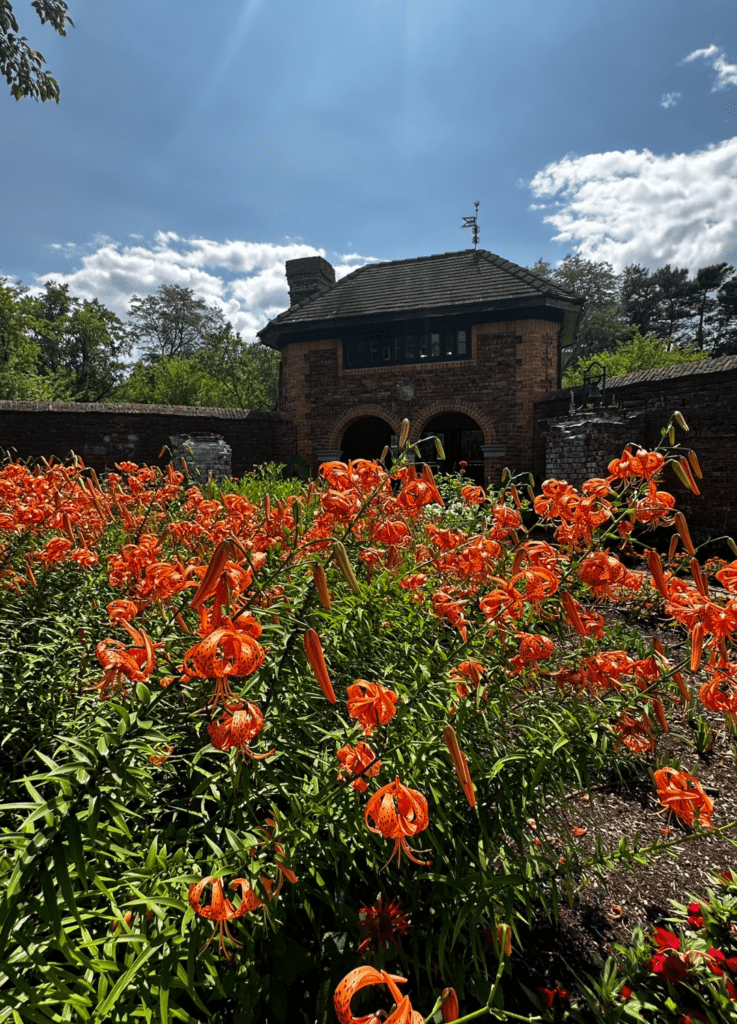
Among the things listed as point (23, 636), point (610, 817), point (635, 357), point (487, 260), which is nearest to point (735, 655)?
point (610, 817)

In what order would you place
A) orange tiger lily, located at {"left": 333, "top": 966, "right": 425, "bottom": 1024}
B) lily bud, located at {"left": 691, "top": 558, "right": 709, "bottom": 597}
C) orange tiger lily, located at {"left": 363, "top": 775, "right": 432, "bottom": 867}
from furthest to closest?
1. lily bud, located at {"left": 691, "top": 558, "right": 709, "bottom": 597}
2. orange tiger lily, located at {"left": 363, "top": 775, "right": 432, "bottom": 867}
3. orange tiger lily, located at {"left": 333, "top": 966, "right": 425, "bottom": 1024}

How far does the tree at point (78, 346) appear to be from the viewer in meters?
28.0

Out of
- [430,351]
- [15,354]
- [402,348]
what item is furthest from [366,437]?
[15,354]

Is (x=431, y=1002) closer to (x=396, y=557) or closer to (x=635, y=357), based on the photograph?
(x=396, y=557)

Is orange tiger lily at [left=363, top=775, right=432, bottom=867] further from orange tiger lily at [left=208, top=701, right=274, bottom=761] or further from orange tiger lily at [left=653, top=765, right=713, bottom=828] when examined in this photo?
orange tiger lily at [left=653, top=765, right=713, bottom=828]

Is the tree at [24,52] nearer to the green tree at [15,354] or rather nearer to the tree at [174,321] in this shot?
the green tree at [15,354]

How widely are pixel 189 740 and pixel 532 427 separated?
461 inches

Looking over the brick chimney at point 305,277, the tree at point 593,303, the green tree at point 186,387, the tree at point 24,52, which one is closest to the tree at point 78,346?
the green tree at point 186,387

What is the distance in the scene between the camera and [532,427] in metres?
12.0

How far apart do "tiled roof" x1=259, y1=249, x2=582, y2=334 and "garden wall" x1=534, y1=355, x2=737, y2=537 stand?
3.70 metres

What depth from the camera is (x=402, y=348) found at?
532 inches

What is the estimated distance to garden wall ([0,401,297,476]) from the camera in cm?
1079

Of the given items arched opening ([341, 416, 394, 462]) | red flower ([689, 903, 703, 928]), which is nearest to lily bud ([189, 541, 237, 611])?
red flower ([689, 903, 703, 928])

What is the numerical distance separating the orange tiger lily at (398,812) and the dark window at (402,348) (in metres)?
12.9
